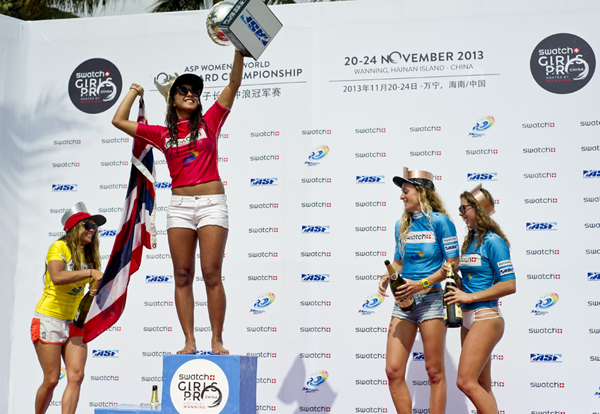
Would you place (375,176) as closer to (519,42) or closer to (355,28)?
(355,28)

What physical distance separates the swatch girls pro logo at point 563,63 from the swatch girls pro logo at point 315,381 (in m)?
3.24

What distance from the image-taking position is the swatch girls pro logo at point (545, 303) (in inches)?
204

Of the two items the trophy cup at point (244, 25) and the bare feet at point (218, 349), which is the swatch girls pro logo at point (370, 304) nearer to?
the bare feet at point (218, 349)

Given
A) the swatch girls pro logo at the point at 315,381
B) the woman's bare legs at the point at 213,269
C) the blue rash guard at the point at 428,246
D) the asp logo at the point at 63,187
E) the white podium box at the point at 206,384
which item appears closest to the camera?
the white podium box at the point at 206,384

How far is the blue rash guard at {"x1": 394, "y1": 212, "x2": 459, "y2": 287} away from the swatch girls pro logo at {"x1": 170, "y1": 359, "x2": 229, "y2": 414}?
1448 millimetres

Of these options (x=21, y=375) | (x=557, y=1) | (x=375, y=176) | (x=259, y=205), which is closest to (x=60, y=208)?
(x=21, y=375)

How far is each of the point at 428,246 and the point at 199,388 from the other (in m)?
1.70

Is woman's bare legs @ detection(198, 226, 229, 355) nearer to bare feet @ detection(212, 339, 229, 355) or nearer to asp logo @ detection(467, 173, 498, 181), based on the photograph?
bare feet @ detection(212, 339, 229, 355)

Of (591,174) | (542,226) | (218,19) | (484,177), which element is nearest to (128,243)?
(218,19)

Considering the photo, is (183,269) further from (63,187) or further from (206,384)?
(63,187)

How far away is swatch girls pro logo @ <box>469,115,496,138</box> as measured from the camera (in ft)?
18.0

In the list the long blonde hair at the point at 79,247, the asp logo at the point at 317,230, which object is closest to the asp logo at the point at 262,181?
the asp logo at the point at 317,230

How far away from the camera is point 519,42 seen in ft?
18.1

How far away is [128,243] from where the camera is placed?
3.97 m
